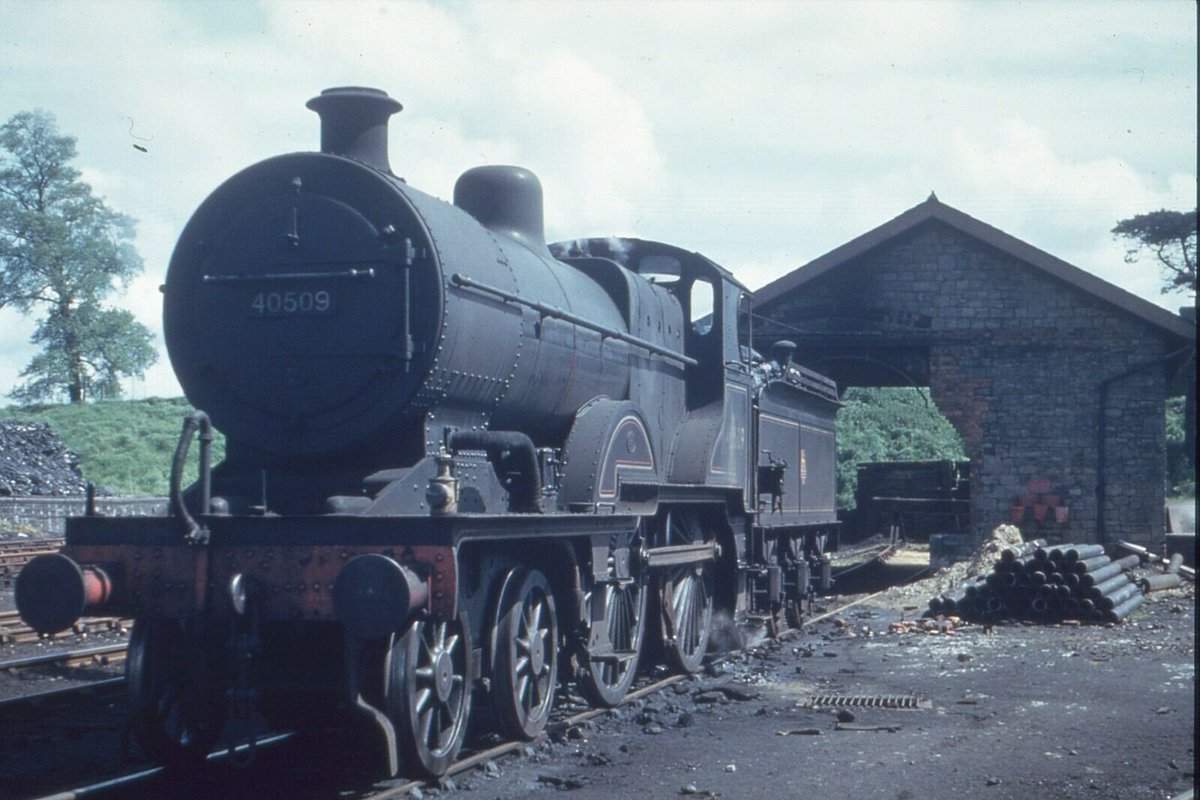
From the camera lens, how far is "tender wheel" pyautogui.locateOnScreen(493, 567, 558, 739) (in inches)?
262

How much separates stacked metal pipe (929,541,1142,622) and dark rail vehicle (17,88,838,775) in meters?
6.77

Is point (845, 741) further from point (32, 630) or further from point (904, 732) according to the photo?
point (32, 630)

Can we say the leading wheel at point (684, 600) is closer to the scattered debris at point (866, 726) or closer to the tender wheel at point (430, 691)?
the scattered debris at point (866, 726)

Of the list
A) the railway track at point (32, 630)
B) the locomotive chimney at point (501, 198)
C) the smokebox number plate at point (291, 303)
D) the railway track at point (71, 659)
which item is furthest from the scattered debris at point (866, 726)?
the railway track at point (32, 630)

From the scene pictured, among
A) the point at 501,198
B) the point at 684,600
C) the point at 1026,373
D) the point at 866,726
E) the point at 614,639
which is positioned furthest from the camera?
the point at 1026,373

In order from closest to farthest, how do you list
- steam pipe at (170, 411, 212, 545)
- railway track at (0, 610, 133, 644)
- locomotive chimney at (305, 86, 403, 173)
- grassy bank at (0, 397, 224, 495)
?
1. steam pipe at (170, 411, 212, 545)
2. locomotive chimney at (305, 86, 403, 173)
3. railway track at (0, 610, 133, 644)
4. grassy bank at (0, 397, 224, 495)

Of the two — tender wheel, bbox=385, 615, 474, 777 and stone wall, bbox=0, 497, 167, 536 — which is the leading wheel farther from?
stone wall, bbox=0, 497, 167, 536

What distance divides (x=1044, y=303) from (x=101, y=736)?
15.9m

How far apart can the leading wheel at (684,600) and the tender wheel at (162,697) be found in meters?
3.81

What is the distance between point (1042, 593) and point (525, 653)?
8.82m

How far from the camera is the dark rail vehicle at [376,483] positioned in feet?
18.9

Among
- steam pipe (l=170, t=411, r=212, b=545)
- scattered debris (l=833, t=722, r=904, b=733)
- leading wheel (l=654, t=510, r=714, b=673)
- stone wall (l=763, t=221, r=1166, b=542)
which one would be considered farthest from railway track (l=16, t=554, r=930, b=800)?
stone wall (l=763, t=221, r=1166, b=542)

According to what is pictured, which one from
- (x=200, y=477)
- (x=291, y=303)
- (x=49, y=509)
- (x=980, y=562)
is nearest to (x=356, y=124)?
(x=291, y=303)

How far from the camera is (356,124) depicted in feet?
22.3
